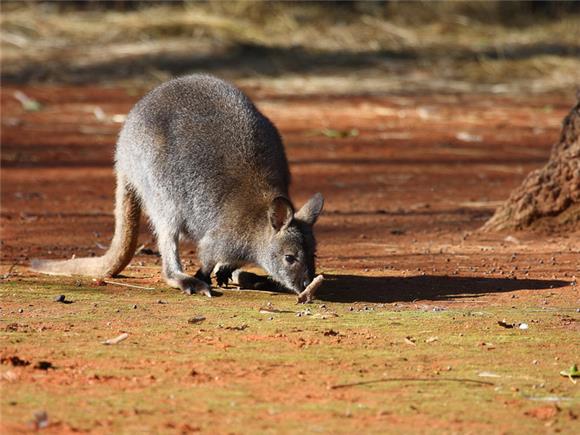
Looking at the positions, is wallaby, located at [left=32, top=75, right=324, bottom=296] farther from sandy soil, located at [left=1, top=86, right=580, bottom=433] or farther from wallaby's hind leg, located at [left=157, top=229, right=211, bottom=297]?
sandy soil, located at [left=1, top=86, right=580, bottom=433]

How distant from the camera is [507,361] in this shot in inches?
183

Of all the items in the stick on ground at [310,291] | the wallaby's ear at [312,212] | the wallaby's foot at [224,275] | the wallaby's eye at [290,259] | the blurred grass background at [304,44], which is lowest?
the wallaby's foot at [224,275]

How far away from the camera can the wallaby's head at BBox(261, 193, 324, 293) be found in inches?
239

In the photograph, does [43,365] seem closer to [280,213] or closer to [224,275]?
[280,213]

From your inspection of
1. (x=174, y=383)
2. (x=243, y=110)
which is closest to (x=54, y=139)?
(x=243, y=110)

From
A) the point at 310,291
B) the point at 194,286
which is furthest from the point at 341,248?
the point at 310,291

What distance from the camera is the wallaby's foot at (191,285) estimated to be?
20.1 feet

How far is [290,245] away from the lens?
6.14 m

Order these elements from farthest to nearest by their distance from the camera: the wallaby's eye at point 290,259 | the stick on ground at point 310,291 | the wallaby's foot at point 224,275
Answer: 1. the wallaby's foot at point 224,275
2. the wallaby's eye at point 290,259
3. the stick on ground at point 310,291

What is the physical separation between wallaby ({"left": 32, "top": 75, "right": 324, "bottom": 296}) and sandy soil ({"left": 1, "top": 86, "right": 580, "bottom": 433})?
0.62 feet

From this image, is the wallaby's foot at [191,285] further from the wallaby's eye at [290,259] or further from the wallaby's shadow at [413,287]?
the wallaby's shadow at [413,287]

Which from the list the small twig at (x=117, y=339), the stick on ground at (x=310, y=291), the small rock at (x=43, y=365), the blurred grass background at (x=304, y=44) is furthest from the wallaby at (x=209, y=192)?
the blurred grass background at (x=304, y=44)

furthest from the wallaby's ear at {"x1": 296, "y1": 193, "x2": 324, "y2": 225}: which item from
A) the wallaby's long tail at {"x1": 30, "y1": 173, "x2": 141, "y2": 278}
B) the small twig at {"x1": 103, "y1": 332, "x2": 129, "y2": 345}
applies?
the small twig at {"x1": 103, "y1": 332, "x2": 129, "y2": 345}

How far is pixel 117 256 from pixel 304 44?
12235mm
